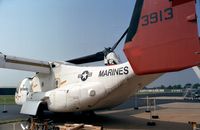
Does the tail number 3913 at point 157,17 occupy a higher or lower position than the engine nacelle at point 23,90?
higher

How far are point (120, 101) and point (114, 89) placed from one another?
5.83 ft

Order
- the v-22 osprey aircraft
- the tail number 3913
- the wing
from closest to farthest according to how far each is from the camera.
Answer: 1. the v-22 osprey aircraft
2. the tail number 3913
3. the wing

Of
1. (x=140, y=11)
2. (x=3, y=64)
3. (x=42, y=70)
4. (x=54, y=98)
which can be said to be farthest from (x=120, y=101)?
(x=140, y=11)

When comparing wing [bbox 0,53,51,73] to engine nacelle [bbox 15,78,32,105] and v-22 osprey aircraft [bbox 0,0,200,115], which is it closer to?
v-22 osprey aircraft [bbox 0,0,200,115]

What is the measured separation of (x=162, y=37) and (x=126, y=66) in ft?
24.6

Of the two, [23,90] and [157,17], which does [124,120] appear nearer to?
[23,90]

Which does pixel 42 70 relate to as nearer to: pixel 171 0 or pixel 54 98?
pixel 54 98

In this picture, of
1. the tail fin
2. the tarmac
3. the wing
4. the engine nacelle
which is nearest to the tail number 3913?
the tail fin

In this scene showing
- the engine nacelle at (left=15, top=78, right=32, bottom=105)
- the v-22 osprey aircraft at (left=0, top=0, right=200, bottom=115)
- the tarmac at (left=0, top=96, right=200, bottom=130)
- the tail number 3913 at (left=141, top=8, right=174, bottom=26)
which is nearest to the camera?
the v-22 osprey aircraft at (left=0, top=0, right=200, bottom=115)

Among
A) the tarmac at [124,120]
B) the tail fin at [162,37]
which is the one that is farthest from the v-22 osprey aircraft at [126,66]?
the tarmac at [124,120]

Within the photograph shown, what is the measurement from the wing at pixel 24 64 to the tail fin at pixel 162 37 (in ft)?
38.7

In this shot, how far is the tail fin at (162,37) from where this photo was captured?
18.1ft

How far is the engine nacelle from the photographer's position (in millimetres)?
19695

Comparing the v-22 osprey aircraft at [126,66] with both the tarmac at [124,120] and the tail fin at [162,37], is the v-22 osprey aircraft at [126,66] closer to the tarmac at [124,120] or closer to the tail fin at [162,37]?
the tail fin at [162,37]
